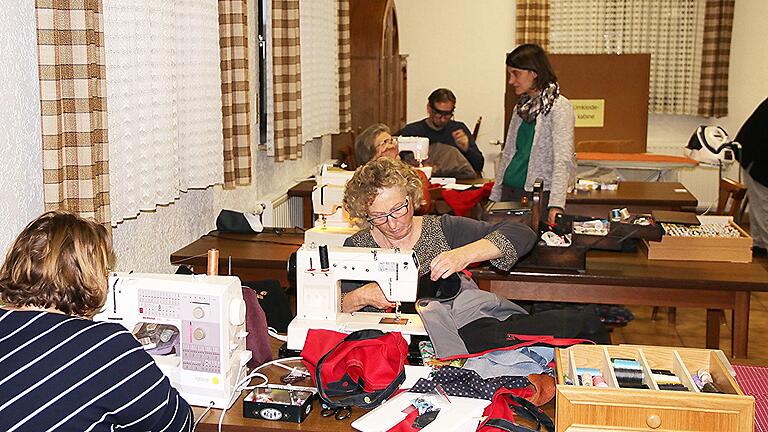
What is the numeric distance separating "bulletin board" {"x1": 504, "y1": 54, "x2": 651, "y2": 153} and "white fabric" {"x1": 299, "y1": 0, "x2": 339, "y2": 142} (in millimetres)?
1900

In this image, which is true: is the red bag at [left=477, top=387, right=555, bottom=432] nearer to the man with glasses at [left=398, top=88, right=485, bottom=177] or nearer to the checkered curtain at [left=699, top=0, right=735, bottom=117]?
the man with glasses at [left=398, top=88, right=485, bottom=177]

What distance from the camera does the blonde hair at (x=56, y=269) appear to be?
5.62ft

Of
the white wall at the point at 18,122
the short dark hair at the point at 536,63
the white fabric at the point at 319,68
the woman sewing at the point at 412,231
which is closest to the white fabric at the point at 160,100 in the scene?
the white wall at the point at 18,122

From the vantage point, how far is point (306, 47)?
5.44 m

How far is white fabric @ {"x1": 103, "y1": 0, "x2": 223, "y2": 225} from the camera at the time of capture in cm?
284

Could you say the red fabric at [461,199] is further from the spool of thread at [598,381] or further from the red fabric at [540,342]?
the spool of thread at [598,381]

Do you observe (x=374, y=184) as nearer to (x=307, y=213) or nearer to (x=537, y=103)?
(x=537, y=103)

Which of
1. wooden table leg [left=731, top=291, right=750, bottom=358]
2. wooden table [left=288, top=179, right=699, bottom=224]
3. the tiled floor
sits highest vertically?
wooden table [left=288, top=179, right=699, bottom=224]

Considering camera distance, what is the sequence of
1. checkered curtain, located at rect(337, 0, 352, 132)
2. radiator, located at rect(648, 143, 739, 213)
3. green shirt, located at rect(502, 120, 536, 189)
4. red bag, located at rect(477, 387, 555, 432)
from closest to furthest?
red bag, located at rect(477, 387, 555, 432)
green shirt, located at rect(502, 120, 536, 189)
checkered curtain, located at rect(337, 0, 352, 132)
radiator, located at rect(648, 143, 739, 213)

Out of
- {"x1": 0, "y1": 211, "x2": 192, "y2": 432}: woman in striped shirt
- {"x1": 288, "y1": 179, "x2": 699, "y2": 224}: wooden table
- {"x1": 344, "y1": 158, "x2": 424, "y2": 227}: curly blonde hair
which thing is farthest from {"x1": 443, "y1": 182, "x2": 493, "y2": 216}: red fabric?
{"x1": 0, "y1": 211, "x2": 192, "y2": 432}: woman in striped shirt

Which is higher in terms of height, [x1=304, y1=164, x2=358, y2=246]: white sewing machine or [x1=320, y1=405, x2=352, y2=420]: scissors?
[x1=304, y1=164, x2=358, y2=246]: white sewing machine

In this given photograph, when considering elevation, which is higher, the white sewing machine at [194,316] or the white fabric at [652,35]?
the white fabric at [652,35]

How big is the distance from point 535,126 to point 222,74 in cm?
146

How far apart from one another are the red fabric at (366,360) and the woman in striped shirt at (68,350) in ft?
1.34
